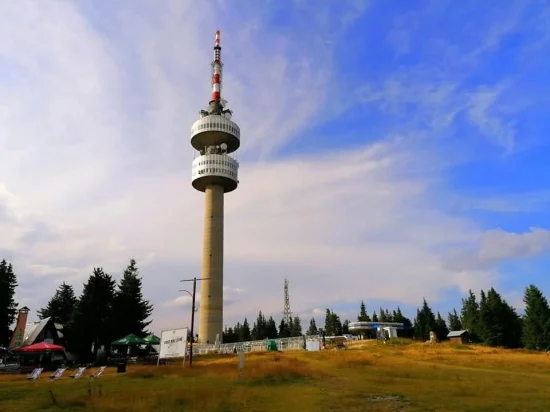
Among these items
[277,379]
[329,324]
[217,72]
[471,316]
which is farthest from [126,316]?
[329,324]

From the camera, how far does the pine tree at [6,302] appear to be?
63438mm

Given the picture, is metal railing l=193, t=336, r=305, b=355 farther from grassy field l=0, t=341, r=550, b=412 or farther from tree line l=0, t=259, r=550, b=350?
grassy field l=0, t=341, r=550, b=412

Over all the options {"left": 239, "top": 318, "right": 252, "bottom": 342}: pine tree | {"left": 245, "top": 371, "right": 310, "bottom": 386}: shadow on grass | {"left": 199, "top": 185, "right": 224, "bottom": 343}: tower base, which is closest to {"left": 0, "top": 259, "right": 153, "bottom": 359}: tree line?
{"left": 199, "top": 185, "right": 224, "bottom": 343}: tower base

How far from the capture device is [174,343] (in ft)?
127

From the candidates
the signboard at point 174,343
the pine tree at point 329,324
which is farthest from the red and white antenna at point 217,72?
the pine tree at point 329,324

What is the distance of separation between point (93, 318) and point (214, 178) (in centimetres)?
4003

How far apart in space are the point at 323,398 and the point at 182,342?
64.2ft

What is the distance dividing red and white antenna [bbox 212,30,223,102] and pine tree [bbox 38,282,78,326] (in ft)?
159

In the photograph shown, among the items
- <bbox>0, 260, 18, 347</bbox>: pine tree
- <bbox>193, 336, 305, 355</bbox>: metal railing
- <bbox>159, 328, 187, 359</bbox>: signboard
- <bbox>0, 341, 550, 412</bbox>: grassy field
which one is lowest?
<bbox>0, 341, 550, 412</bbox>: grassy field

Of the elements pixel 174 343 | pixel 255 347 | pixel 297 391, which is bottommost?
pixel 297 391

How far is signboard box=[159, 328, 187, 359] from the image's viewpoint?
1502 inches

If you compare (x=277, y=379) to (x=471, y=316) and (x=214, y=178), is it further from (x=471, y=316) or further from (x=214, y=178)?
(x=471, y=316)

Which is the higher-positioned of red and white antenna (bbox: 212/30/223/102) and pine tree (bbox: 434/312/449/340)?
red and white antenna (bbox: 212/30/223/102)

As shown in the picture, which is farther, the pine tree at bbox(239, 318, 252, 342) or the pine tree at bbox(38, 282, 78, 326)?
the pine tree at bbox(239, 318, 252, 342)
